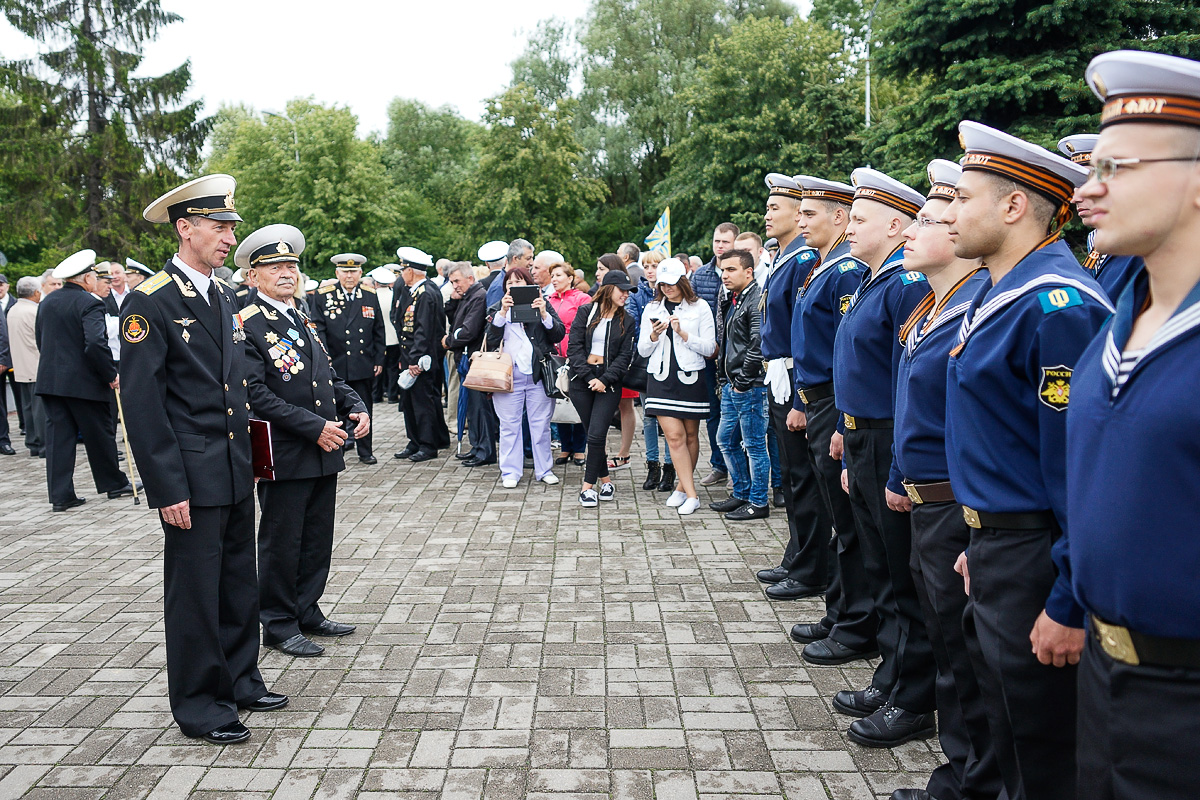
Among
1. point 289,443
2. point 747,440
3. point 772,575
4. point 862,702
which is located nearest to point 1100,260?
point 862,702

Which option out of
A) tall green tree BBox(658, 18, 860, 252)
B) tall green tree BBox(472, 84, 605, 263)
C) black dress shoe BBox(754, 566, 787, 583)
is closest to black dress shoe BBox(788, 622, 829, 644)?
black dress shoe BBox(754, 566, 787, 583)

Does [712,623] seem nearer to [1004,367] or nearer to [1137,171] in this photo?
[1004,367]

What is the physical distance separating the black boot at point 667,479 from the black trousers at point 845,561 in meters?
3.88

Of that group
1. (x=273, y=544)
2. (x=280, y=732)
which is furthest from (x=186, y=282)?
(x=280, y=732)

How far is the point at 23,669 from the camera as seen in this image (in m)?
4.73

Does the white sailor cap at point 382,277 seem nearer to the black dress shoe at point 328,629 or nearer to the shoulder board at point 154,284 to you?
the black dress shoe at point 328,629

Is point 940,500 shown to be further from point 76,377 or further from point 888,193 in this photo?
point 76,377

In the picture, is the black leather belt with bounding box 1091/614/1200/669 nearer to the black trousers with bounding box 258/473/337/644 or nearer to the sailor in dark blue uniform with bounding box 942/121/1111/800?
the sailor in dark blue uniform with bounding box 942/121/1111/800

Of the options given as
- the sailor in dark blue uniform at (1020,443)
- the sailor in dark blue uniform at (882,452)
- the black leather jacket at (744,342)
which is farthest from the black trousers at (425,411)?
the sailor in dark blue uniform at (1020,443)

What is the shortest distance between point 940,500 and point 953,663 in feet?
1.90

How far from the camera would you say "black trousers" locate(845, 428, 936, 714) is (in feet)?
12.7

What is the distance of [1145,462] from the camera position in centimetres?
189

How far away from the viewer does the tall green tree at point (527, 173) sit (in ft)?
115

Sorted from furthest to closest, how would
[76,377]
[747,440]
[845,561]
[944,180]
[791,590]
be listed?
[76,377] < [747,440] < [791,590] < [845,561] < [944,180]
